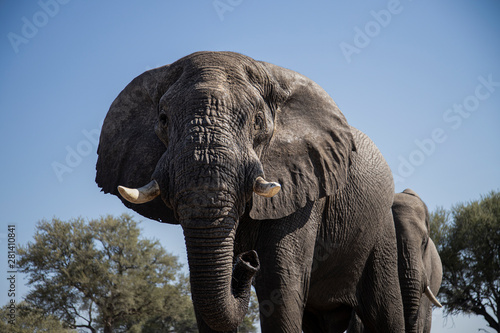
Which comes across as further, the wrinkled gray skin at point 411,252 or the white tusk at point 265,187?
the wrinkled gray skin at point 411,252

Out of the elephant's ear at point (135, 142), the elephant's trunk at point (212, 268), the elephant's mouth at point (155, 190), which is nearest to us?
the elephant's trunk at point (212, 268)

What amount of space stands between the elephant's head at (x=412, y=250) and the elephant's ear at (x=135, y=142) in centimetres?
430

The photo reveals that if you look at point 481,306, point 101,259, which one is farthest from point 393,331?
point 101,259

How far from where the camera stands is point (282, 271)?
15.5ft

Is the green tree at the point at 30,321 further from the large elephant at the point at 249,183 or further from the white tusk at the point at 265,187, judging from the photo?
the white tusk at the point at 265,187

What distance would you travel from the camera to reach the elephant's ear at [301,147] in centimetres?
468

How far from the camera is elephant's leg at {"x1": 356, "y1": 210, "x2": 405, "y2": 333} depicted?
6.23 meters

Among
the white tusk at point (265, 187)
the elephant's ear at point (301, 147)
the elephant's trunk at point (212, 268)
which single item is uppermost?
the elephant's ear at point (301, 147)

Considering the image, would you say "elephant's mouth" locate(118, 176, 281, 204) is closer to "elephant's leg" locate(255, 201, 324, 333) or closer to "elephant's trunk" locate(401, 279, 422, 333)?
"elephant's leg" locate(255, 201, 324, 333)

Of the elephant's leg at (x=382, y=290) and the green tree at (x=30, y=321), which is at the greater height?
the green tree at (x=30, y=321)

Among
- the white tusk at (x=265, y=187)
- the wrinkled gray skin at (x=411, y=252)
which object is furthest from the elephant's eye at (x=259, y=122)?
the wrinkled gray skin at (x=411, y=252)

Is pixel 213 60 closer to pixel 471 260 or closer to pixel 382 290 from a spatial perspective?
pixel 382 290

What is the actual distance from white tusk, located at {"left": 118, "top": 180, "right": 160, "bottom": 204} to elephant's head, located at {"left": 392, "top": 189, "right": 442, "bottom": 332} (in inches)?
189

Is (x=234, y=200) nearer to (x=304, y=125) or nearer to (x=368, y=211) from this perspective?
(x=304, y=125)
